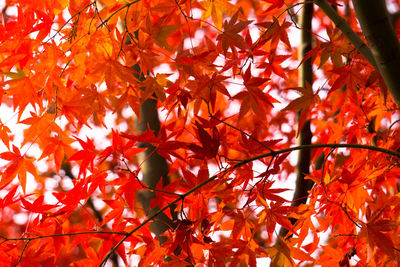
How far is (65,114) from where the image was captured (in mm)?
1115

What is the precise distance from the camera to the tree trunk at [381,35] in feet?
2.06

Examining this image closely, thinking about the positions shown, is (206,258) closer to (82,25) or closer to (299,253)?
(299,253)

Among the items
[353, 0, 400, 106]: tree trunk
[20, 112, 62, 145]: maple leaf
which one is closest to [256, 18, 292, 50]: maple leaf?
[353, 0, 400, 106]: tree trunk

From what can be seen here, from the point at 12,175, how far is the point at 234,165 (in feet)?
2.20

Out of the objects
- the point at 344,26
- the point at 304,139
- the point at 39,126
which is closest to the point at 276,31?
the point at 344,26

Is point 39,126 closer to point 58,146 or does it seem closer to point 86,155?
point 58,146

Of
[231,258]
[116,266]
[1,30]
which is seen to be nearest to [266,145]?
[231,258]

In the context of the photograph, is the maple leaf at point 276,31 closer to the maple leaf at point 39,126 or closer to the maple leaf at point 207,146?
the maple leaf at point 207,146

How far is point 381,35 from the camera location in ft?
2.11

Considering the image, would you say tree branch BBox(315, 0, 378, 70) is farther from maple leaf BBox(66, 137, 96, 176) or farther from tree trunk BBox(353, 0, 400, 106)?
maple leaf BBox(66, 137, 96, 176)

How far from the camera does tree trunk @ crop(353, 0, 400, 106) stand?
629 mm

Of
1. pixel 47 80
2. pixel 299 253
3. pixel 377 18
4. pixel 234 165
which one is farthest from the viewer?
pixel 47 80

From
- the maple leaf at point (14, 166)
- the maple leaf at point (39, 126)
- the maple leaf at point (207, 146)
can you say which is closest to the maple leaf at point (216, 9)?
the maple leaf at point (207, 146)

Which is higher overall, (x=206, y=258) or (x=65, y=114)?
(x=65, y=114)
